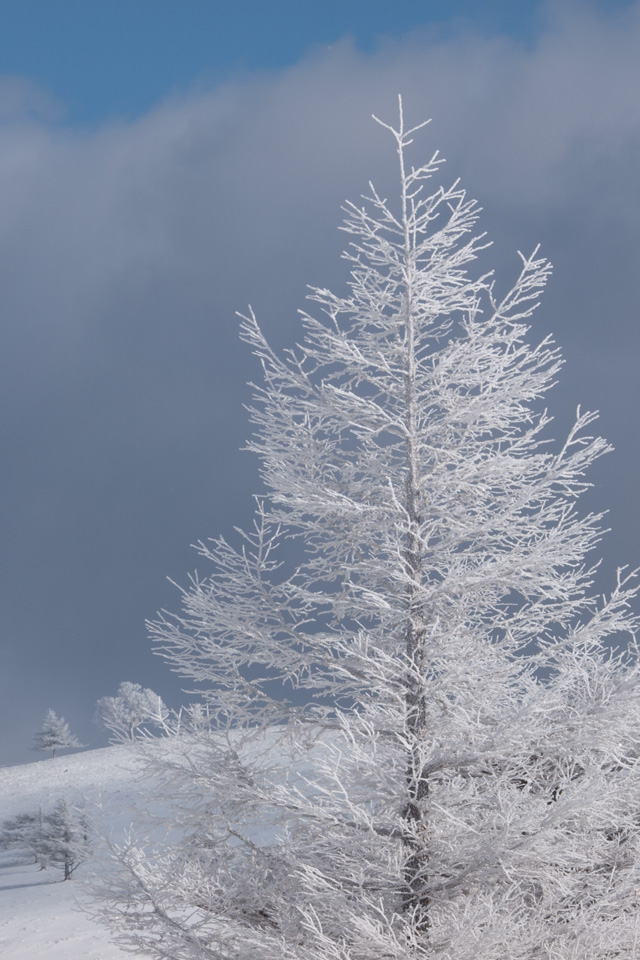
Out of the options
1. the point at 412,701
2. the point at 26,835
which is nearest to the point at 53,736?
the point at 26,835

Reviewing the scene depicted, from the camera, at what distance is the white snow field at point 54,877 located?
1816 centimetres

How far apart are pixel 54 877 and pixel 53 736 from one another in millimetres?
18065

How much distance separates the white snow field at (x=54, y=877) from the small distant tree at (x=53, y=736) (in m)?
1.56

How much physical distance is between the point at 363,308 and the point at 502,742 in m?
4.28

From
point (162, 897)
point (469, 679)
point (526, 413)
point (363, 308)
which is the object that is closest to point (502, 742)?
point (469, 679)

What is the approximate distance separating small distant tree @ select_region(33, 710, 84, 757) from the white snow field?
1.56 meters

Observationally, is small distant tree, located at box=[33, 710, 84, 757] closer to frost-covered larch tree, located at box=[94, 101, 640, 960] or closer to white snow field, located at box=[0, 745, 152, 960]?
white snow field, located at box=[0, 745, 152, 960]

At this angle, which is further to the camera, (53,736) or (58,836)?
(53,736)

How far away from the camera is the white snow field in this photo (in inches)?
715

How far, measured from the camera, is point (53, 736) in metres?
47.2

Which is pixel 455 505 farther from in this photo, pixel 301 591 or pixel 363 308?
pixel 363 308

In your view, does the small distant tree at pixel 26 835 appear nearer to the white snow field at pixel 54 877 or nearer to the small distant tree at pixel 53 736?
the white snow field at pixel 54 877

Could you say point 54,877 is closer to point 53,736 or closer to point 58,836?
point 58,836

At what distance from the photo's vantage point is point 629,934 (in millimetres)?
6645
